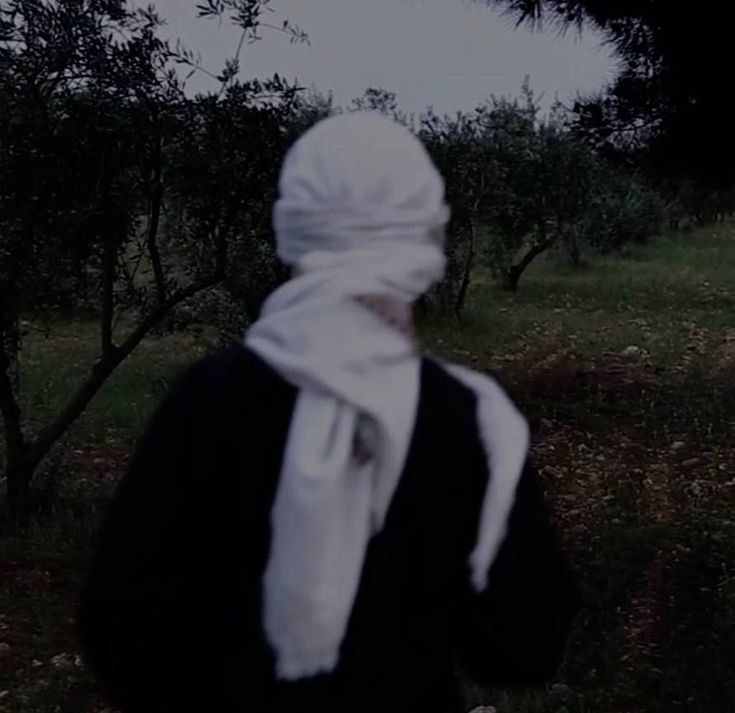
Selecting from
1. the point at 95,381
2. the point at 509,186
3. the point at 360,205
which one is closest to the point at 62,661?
the point at 95,381

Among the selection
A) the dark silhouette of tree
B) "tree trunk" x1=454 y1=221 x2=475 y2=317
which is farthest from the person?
"tree trunk" x1=454 y1=221 x2=475 y2=317

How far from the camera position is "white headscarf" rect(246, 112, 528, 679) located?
1.43 m

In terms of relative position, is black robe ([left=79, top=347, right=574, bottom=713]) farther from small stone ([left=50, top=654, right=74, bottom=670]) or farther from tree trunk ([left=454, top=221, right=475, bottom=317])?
tree trunk ([left=454, top=221, right=475, bottom=317])

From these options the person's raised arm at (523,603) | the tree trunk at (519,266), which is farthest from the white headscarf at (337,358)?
the tree trunk at (519,266)

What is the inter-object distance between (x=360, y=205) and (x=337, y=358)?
7.4 inches

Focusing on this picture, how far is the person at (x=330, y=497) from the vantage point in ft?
4.73

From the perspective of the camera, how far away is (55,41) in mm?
5023

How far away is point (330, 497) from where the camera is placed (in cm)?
143

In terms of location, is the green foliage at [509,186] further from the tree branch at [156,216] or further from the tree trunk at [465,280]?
the tree branch at [156,216]

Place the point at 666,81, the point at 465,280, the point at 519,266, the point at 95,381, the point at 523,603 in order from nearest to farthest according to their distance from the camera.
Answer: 1. the point at 523,603
2. the point at 95,381
3. the point at 666,81
4. the point at 465,280
5. the point at 519,266

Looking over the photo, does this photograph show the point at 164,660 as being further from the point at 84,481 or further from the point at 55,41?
the point at 84,481

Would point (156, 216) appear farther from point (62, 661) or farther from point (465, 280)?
point (465, 280)

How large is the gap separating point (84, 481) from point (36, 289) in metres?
1.62

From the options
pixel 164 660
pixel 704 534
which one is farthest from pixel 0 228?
pixel 164 660
